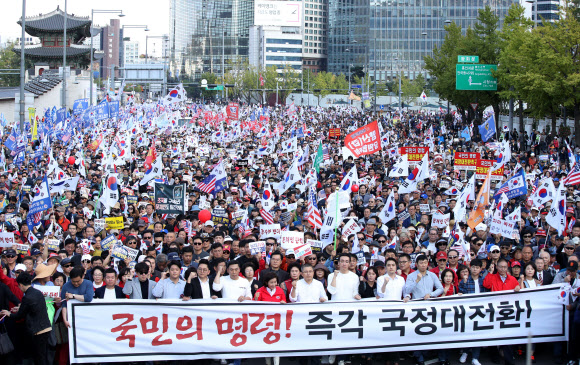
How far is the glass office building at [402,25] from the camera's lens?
120938 millimetres

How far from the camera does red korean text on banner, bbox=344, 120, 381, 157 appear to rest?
20109 millimetres

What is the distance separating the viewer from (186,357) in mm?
8758

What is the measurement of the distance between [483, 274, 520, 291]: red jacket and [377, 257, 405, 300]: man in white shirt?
113 cm

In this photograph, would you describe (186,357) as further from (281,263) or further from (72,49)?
(72,49)

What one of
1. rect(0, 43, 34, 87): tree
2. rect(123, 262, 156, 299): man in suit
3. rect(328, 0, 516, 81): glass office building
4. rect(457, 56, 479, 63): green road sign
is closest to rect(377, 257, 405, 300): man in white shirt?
rect(123, 262, 156, 299): man in suit

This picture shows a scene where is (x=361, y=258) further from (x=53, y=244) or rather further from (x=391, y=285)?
(x=53, y=244)

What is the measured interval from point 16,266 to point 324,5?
162 metres

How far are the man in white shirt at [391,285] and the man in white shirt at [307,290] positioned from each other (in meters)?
0.71

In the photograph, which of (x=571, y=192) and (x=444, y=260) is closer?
(x=444, y=260)

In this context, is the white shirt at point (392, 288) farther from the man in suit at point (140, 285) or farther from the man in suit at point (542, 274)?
the man in suit at point (140, 285)

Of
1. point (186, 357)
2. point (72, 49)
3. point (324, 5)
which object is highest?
point (324, 5)

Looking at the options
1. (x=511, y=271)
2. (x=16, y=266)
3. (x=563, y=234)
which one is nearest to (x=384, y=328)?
(x=511, y=271)

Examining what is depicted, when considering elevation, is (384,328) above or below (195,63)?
below

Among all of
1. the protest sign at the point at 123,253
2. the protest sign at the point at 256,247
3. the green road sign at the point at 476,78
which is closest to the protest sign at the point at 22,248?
the protest sign at the point at 123,253
